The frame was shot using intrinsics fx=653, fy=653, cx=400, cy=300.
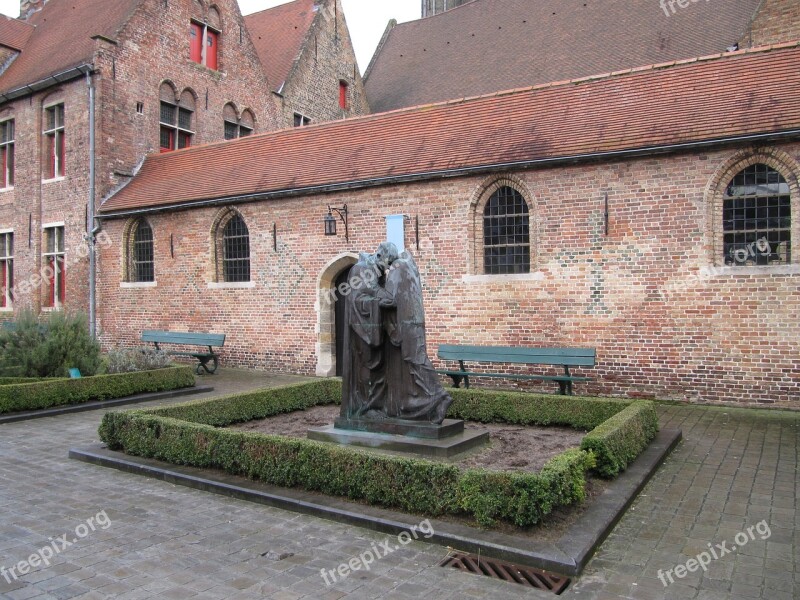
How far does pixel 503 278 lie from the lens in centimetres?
1227

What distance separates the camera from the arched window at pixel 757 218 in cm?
1019

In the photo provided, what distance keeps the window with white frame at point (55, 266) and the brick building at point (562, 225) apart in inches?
210

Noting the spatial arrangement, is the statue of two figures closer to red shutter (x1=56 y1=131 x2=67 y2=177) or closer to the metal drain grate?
the metal drain grate

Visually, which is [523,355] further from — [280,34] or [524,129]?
[280,34]

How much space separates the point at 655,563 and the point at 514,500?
106 centimetres

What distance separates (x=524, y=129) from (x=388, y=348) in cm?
697

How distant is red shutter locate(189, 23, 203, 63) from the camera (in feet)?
69.5

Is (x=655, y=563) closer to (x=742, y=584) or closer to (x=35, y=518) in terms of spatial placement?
(x=742, y=584)

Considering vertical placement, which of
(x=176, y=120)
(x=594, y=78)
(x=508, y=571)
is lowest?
(x=508, y=571)

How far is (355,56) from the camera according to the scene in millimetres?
27922

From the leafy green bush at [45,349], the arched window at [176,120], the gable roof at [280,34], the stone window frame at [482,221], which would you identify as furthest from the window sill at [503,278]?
the gable roof at [280,34]

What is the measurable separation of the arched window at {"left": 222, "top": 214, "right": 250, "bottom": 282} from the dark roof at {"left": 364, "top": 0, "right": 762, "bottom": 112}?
1171 centimetres

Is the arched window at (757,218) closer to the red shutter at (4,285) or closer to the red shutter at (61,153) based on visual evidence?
the red shutter at (61,153)

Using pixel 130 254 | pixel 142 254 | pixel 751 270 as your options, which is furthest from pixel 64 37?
pixel 751 270
